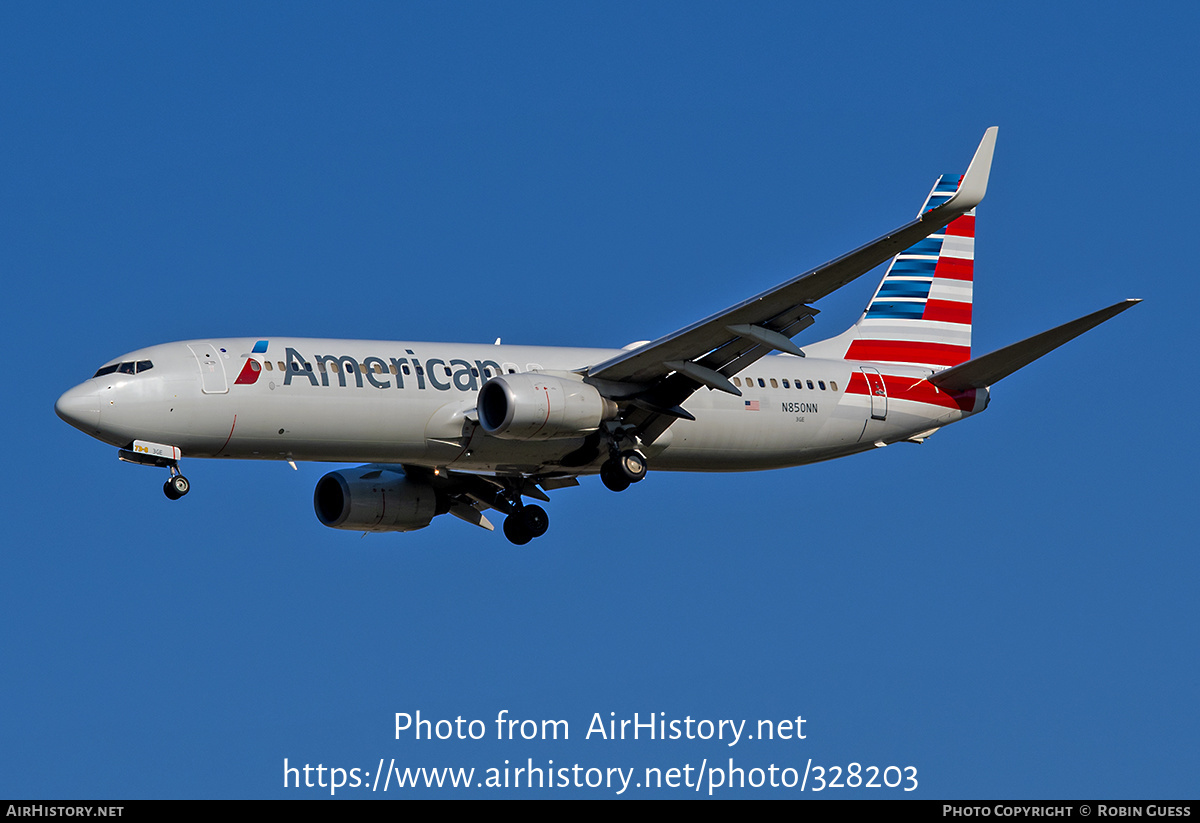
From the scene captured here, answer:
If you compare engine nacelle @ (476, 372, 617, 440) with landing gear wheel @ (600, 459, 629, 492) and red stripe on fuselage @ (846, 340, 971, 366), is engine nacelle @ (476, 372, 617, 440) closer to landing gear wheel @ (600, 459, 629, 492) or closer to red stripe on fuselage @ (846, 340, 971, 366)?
landing gear wheel @ (600, 459, 629, 492)

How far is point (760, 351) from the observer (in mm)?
41531

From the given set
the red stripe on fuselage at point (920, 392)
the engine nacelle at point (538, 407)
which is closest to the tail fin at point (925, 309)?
the red stripe on fuselage at point (920, 392)

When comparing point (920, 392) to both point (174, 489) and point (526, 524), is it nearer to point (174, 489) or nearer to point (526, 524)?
point (526, 524)

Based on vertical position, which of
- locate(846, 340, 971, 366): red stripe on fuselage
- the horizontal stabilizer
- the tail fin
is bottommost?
the horizontal stabilizer

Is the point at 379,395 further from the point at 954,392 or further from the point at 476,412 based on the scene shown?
the point at 954,392

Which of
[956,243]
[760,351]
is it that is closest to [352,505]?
[760,351]

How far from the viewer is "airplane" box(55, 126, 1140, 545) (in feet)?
128

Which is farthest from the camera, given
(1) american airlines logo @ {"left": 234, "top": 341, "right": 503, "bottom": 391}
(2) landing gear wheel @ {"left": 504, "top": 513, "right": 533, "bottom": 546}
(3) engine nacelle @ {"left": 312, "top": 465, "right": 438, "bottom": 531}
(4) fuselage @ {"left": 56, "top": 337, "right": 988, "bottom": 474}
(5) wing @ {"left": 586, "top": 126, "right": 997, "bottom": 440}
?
(2) landing gear wheel @ {"left": 504, "top": 513, "right": 533, "bottom": 546}

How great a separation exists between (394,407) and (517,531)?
7371 mm

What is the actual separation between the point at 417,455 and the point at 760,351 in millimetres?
8366

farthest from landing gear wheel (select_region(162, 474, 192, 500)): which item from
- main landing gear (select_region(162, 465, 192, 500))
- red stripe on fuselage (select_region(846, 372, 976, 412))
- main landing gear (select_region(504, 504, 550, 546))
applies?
red stripe on fuselage (select_region(846, 372, 976, 412))

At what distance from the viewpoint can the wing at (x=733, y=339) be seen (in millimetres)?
36031

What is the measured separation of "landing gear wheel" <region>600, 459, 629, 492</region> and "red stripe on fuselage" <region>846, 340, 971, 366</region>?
30.0 feet

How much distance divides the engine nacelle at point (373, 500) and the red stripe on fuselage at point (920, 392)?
38.6ft
